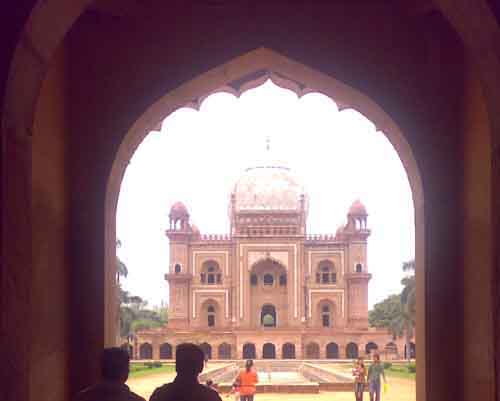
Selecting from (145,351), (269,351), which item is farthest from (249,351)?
(145,351)

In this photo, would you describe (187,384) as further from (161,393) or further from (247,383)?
(247,383)

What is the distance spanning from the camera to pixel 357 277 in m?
38.3

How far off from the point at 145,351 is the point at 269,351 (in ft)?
17.2

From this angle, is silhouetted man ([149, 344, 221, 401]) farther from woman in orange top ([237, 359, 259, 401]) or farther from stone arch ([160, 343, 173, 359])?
stone arch ([160, 343, 173, 359])

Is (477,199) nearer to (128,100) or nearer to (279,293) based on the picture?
(128,100)

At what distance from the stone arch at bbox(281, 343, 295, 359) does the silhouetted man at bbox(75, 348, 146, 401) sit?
33550mm

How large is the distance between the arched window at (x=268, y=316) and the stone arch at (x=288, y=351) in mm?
3213

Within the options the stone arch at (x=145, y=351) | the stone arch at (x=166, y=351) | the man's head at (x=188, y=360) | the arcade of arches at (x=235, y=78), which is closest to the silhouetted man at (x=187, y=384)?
the man's head at (x=188, y=360)

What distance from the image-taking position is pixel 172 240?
38.8 metres

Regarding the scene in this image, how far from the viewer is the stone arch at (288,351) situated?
35869 millimetres

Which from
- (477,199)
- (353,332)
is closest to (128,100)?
(477,199)

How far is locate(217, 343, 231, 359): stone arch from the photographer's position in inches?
1410

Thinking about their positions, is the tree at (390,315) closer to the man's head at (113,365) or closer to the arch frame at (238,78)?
the arch frame at (238,78)

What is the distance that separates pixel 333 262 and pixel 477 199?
3486 cm
